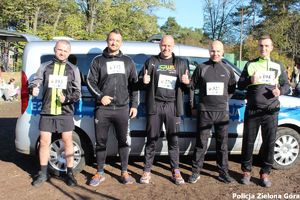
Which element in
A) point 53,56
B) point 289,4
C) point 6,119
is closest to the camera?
point 53,56

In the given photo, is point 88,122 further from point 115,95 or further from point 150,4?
point 150,4

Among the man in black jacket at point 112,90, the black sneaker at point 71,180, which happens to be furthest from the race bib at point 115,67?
the black sneaker at point 71,180

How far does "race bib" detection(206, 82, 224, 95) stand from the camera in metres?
5.12

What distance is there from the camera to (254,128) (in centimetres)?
523

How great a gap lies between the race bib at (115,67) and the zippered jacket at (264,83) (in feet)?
5.18

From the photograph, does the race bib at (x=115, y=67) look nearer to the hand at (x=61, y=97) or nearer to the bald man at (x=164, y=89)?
the bald man at (x=164, y=89)

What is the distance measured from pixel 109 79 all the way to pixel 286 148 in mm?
2877

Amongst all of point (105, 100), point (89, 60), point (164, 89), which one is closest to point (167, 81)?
point (164, 89)

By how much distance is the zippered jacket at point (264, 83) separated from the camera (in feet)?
16.7

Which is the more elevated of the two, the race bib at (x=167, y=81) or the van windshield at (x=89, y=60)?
the van windshield at (x=89, y=60)

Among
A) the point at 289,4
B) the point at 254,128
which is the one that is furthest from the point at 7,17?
the point at 289,4

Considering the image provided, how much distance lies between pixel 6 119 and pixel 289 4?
54732 millimetres

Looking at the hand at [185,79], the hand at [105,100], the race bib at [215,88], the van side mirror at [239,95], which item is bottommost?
the hand at [105,100]

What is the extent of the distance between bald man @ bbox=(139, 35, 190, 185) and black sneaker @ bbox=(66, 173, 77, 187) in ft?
3.77
